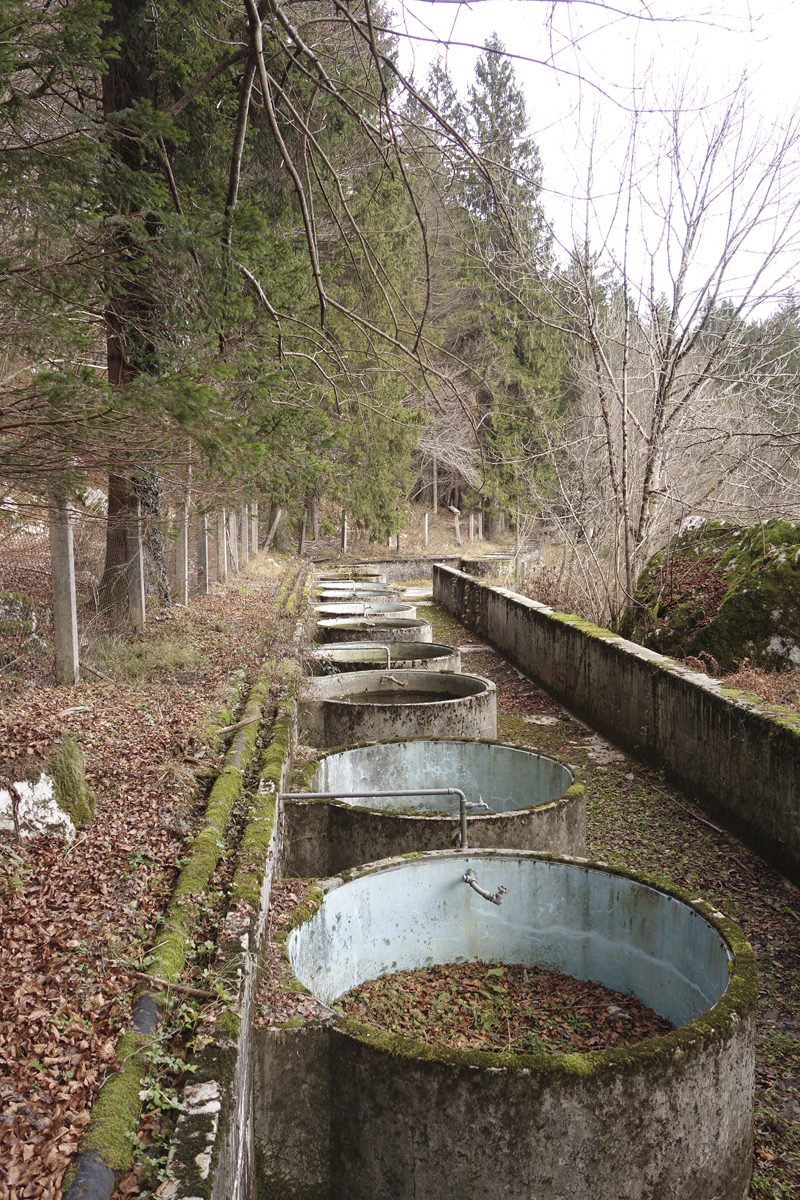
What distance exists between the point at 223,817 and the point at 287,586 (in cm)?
1257

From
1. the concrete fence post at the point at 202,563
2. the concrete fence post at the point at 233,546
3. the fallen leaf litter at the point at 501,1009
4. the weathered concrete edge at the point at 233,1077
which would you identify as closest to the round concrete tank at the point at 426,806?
the fallen leaf litter at the point at 501,1009

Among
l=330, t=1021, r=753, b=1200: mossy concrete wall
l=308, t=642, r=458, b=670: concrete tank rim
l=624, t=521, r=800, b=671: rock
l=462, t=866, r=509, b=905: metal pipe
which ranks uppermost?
l=624, t=521, r=800, b=671: rock

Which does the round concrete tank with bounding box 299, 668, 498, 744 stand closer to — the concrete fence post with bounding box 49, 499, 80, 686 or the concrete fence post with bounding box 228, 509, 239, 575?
the concrete fence post with bounding box 49, 499, 80, 686

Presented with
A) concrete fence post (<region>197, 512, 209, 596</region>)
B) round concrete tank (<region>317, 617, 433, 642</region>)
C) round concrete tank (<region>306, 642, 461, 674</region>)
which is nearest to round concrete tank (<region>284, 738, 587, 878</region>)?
round concrete tank (<region>306, 642, 461, 674</region>)

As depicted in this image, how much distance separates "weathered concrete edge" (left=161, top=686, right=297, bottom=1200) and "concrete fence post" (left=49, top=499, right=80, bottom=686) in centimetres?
303

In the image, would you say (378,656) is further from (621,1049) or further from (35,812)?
(621,1049)

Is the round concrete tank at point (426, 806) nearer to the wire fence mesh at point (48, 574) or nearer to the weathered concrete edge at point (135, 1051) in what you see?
the weathered concrete edge at point (135, 1051)

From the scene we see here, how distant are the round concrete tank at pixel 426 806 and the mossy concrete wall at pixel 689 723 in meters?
1.24

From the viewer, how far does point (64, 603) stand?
23.4 ft

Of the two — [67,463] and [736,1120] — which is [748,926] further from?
[67,463]

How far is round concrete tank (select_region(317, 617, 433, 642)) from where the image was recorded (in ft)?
36.8

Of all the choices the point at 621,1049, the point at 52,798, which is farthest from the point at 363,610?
the point at 621,1049

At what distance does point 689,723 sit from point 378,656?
4685 mm

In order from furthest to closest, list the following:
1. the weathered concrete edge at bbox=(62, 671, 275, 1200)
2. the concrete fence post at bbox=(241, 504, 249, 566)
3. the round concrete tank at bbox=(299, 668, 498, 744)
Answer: the concrete fence post at bbox=(241, 504, 249, 566) → the round concrete tank at bbox=(299, 668, 498, 744) → the weathered concrete edge at bbox=(62, 671, 275, 1200)
